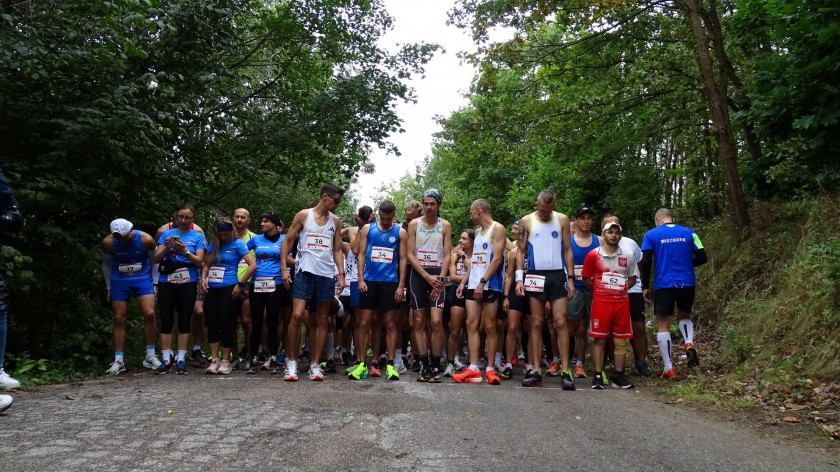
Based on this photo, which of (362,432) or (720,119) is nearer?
(362,432)

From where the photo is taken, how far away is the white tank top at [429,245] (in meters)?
8.43

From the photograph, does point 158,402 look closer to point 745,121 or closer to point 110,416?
point 110,416

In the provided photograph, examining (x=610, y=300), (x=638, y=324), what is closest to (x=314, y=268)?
(x=610, y=300)

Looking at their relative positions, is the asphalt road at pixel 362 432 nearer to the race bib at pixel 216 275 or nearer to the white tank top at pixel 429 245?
the race bib at pixel 216 275

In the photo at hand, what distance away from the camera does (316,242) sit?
8.04 metres

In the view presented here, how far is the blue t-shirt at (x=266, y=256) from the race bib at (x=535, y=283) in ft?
10.7

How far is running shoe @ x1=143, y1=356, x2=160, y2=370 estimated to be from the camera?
8.57 metres

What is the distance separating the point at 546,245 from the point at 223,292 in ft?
13.6

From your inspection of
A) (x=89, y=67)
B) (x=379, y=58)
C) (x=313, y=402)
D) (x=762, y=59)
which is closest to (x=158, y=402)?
(x=313, y=402)

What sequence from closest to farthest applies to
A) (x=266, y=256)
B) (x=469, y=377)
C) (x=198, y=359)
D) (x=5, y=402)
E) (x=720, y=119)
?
1. (x=5, y=402)
2. (x=469, y=377)
3. (x=266, y=256)
4. (x=198, y=359)
5. (x=720, y=119)

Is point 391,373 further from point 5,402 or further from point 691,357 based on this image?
point 5,402

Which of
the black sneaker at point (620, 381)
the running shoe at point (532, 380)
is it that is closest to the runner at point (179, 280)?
the running shoe at point (532, 380)

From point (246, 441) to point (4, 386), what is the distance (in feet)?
10.0

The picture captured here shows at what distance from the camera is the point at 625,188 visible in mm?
18438
